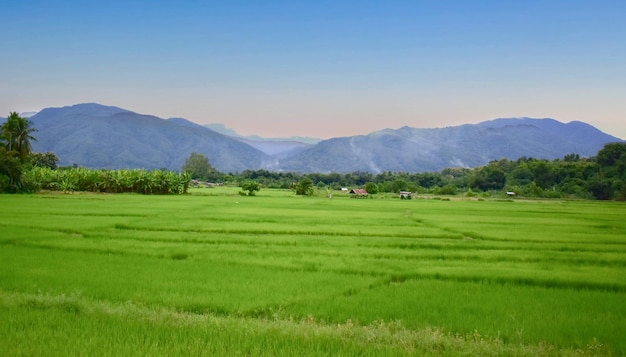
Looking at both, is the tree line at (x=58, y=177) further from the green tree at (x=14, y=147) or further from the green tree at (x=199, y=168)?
the green tree at (x=199, y=168)

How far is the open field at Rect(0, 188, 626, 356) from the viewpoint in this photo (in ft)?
19.6

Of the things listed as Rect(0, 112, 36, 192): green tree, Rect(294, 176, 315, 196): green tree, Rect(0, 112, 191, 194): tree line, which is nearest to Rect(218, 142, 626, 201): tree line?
Rect(294, 176, 315, 196): green tree

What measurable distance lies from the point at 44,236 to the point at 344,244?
10412mm

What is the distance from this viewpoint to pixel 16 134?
57.2m

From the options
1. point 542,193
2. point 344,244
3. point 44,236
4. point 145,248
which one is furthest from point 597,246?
point 542,193

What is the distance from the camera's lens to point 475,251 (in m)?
15.5

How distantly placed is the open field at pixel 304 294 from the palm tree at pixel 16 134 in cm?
4422

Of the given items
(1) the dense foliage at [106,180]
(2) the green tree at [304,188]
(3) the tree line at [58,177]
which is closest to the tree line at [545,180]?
(2) the green tree at [304,188]

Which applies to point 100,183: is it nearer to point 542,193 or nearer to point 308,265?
point 308,265

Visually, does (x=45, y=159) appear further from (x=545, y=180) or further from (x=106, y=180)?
(x=545, y=180)

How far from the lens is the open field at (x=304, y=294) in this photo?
5984mm

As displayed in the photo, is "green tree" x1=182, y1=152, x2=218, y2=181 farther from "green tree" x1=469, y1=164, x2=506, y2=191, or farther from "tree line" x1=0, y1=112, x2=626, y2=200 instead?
"green tree" x1=469, y1=164, x2=506, y2=191

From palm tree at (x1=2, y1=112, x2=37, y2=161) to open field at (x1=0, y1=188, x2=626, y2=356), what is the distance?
145 ft

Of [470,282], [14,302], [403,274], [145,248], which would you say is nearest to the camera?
[14,302]
